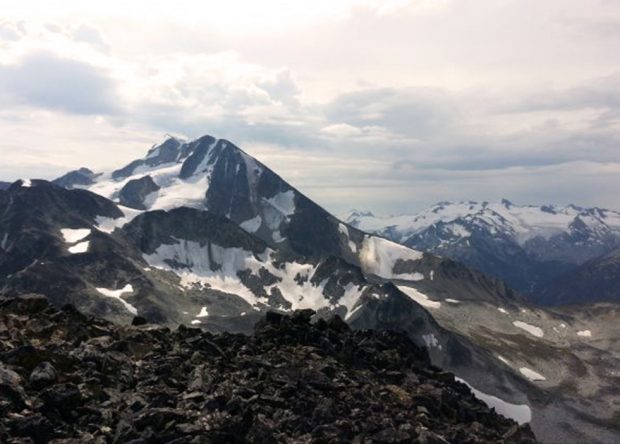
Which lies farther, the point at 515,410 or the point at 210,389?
the point at 515,410

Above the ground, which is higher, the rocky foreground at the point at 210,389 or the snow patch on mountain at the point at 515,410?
the rocky foreground at the point at 210,389

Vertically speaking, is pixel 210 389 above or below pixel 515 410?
above

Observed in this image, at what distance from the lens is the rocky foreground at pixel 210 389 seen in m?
32.8

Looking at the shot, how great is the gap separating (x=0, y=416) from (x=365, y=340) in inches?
1593

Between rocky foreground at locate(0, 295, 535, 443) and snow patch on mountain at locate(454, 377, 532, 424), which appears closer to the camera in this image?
rocky foreground at locate(0, 295, 535, 443)

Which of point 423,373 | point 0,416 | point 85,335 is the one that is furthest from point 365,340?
point 0,416

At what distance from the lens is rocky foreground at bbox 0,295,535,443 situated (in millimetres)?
32781

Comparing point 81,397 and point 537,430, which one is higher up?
point 81,397

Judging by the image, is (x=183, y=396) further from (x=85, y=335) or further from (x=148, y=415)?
(x=85, y=335)

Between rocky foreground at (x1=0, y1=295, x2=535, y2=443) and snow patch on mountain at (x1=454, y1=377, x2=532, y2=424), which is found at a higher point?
rocky foreground at (x1=0, y1=295, x2=535, y2=443)

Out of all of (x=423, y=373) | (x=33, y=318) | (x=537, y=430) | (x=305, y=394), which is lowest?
(x=537, y=430)

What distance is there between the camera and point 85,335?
47750 millimetres

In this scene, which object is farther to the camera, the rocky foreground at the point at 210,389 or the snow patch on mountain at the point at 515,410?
the snow patch on mountain at the point at 515,410

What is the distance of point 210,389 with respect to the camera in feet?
127
